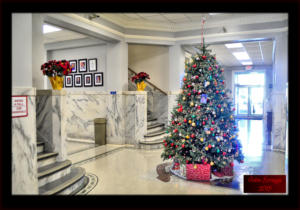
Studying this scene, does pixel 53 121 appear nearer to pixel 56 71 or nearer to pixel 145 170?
pixel 56 71

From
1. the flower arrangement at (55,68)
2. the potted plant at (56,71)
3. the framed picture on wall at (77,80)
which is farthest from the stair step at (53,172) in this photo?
the framed picture on wall at (77,80)

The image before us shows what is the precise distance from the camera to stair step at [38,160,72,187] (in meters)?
3.10

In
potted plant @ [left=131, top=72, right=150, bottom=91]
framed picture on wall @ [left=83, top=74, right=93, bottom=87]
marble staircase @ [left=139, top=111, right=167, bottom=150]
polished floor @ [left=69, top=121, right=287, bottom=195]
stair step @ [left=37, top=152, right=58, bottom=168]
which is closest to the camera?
polished floor @ [left=69, top=121, right=287, bottom=195]

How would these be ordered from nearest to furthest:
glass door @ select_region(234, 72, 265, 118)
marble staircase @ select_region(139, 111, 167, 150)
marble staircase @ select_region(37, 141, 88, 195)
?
1. marble staircase @ select_region(37, 141, 88, 195)
2. marble staircase @ select_region(139, 111, 167, 150)
3. glass door @ select_region(234, 72, 265, 118)

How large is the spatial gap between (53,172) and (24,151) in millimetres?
935

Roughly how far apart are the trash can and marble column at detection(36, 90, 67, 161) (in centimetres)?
259

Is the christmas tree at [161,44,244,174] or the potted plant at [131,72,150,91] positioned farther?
the potted plant at [131,72,150,91]

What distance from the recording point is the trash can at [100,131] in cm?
643

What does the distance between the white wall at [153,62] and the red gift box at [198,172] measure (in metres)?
3.97

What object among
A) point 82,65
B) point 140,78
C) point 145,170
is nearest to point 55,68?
point 145,170

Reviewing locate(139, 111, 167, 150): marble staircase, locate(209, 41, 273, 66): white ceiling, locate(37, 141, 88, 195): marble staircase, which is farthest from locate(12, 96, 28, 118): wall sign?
locate(209, 41, 273, 66): white ceiling

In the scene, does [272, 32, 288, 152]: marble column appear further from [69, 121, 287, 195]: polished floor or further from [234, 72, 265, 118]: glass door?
[234, 72, 265, 118]: glass door

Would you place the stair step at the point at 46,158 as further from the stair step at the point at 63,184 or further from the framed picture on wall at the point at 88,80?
the framed picture on wall at the point at 88,80
